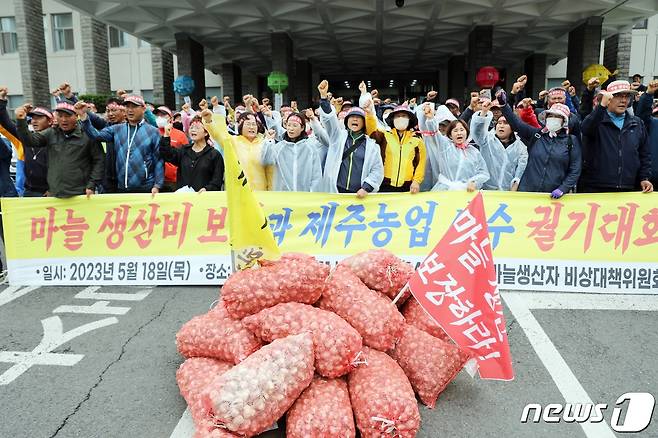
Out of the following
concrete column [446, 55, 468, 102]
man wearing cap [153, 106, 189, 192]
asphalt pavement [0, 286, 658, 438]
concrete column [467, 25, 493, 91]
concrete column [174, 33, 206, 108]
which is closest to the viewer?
asphalt pavement [0, 286, 658, 438]

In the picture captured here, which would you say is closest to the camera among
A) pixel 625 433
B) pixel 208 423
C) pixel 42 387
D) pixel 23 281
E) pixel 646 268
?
pixel 208 423

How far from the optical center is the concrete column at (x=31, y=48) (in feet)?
62.3

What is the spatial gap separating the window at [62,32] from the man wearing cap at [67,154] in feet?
75.3

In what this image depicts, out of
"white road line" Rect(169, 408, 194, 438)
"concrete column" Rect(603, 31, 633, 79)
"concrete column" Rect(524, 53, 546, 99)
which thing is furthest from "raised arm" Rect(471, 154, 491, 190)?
"concrete column" Rect(524, 53, 546, 99)

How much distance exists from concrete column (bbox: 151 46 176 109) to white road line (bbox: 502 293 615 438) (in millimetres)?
20998

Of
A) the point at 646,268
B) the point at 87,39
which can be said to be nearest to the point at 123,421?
the point at 646,268

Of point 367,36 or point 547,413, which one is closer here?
point 547,413

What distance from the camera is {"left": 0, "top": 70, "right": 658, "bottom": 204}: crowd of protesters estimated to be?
4824 mm

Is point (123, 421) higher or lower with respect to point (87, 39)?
lower

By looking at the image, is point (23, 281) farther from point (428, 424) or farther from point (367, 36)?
point (367, 36)

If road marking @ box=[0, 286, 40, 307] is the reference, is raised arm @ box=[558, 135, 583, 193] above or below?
above

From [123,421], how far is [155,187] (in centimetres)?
300

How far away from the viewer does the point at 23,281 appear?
5184 millimetres

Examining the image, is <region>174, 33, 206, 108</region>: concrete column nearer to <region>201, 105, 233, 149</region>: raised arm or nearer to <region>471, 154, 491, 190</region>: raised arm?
<region>201, 105, 233, 149</region>: raised arm
